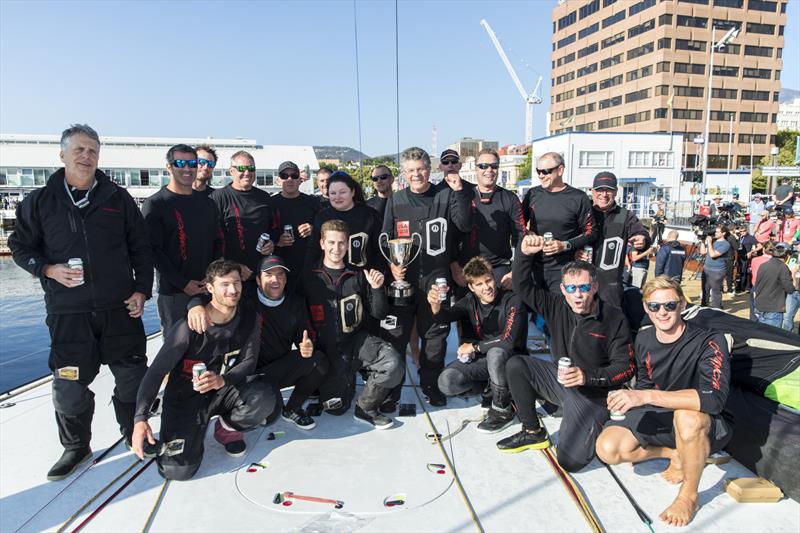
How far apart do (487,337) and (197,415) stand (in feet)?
7.25

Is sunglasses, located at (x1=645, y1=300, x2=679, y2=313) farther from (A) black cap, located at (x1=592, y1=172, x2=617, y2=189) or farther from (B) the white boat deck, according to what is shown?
(A) black cap, located at (x1=592, y1=172, x2=617, y2=189)

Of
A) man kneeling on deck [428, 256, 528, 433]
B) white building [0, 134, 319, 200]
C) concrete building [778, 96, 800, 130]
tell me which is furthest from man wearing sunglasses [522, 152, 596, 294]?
concrete building [778, 96, 800, 130]

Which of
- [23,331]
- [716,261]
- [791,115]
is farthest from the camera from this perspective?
[791,115]

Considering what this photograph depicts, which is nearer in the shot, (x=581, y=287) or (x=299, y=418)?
(x=581, y=287)

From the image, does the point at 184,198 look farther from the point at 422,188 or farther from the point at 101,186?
the point at 422,188

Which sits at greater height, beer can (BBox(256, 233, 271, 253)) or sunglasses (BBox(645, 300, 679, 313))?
beer can (BBox(256, 233, 271, 253))

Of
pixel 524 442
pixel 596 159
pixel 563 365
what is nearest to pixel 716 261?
pixel 524 442

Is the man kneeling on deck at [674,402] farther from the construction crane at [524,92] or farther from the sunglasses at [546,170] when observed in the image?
the construction crane at [524,92]

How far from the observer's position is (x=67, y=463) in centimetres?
313

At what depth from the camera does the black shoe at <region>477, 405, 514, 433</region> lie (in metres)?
3.61

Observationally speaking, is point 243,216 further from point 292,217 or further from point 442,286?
point 442,286

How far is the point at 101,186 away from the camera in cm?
320

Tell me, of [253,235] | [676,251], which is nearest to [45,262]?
[253,235]

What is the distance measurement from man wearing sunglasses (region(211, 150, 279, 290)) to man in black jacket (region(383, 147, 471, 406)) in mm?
1181
